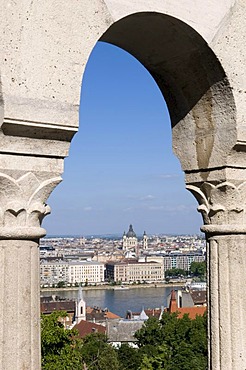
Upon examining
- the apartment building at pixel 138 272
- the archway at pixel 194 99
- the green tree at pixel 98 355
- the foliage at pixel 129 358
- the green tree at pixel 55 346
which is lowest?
the foliage at pixel 129 358

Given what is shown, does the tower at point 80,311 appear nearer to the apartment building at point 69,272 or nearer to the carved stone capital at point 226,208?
the apartment building at point 69,272

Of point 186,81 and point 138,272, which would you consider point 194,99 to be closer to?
point 186,81

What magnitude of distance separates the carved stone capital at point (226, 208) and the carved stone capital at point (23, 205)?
1.29 m

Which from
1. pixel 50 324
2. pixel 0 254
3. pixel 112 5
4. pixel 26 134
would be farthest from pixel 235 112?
pixel 50 324

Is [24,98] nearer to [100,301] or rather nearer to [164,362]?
[164,362]

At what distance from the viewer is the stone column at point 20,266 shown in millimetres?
3023

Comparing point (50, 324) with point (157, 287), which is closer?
point (50, 324)

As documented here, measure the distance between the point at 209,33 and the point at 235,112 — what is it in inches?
21.1

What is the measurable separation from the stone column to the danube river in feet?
328

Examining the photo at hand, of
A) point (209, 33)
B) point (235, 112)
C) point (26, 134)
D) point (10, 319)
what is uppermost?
point (209, 33)

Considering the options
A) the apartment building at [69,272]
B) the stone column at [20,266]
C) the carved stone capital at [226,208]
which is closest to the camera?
the stone column at [20,266]

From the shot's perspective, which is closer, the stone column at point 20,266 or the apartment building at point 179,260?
the stone column at point 20,266

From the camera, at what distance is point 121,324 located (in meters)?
70.0

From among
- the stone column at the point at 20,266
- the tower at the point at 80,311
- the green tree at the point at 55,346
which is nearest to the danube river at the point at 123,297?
the tower at the point at 80,311
